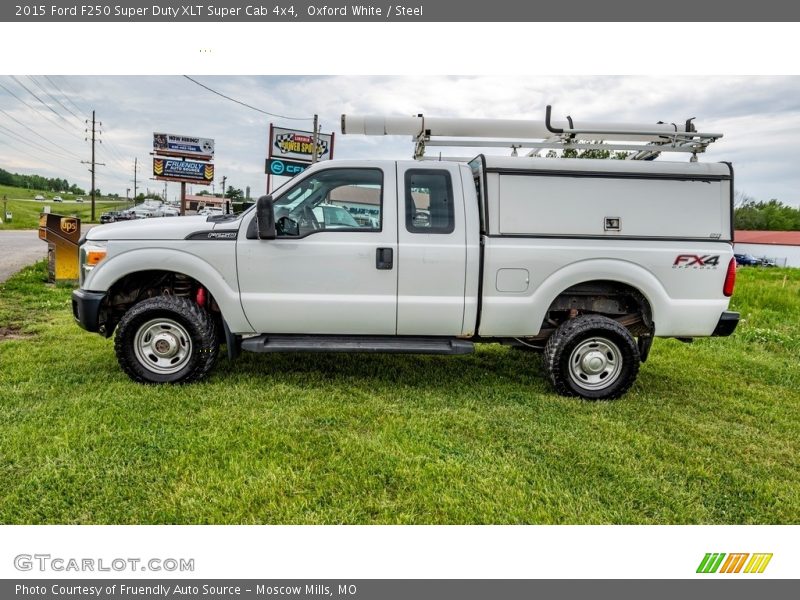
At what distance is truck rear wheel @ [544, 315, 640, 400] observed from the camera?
4.64m

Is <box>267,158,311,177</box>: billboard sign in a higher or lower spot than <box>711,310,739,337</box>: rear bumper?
higher

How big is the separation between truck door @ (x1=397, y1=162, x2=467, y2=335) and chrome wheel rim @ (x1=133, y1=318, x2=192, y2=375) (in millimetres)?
1908

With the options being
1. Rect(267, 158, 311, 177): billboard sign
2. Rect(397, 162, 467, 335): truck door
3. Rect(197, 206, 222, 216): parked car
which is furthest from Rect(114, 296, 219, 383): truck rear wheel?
Rect(267, 158, 311, 177): billboard sign

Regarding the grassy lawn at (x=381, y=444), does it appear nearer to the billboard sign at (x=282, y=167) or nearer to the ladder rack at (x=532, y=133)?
the ladder rack at (x=532, y=133)

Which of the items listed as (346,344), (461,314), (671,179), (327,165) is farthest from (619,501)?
(327,165)

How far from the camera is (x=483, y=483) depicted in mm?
3146

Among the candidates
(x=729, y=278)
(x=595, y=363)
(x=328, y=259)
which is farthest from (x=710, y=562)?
(x=328, y=259)

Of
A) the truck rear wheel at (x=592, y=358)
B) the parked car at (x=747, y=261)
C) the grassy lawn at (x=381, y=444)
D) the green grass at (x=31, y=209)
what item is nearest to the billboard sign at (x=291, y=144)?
the green grass at (x=31, y=209)

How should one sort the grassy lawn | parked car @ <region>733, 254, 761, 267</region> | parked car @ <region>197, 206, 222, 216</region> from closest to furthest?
the grassy lawn, parked car @ <region>197, 206, 222, 216</region>, parked car @ <region>733, 254, 761, 267</region>

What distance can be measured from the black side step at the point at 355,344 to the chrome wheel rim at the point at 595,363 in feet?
3.24

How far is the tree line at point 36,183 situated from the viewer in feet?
310

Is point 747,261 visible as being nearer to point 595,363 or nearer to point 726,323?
point 726,323

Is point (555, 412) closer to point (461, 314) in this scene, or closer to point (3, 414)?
point (461, 314)

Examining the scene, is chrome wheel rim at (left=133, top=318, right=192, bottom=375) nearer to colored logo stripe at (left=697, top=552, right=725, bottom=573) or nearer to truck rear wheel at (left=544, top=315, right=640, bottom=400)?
truck rear wheel at (left=544, top=315, right=640, bottom=400)
